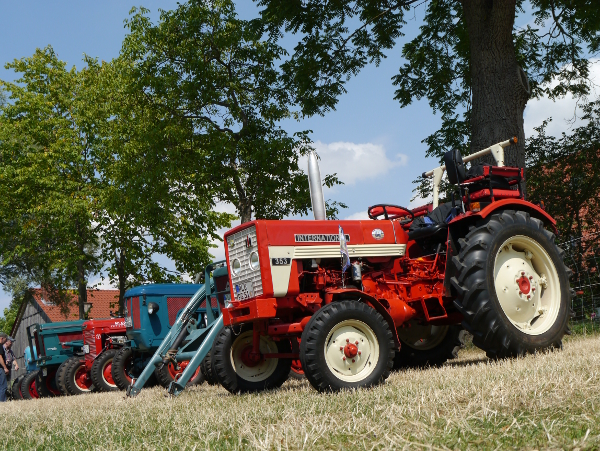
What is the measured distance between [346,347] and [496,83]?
665 centimetres

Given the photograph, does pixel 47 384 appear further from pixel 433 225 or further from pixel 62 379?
pixel 433 225

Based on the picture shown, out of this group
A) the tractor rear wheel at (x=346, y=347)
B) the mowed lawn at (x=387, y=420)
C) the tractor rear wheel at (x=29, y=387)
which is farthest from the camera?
the tractor rear wheel at (x=29, y=387)

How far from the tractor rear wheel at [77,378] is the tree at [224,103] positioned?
5348mm

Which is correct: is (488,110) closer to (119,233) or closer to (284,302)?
→ (284,302)

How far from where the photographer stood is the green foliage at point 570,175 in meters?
17.6

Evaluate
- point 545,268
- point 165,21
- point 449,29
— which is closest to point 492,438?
point 545,268

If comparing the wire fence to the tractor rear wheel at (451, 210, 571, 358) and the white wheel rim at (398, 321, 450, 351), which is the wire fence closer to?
the white wheel rim at (398, 321, 450, 351)

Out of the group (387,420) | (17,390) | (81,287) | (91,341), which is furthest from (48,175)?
(387,420)


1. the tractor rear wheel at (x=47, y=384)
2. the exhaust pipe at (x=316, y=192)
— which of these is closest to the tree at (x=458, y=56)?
the exhaust pipe at (x=316, y=192)

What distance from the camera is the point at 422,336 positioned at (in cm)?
762

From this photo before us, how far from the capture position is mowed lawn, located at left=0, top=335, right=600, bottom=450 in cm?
291

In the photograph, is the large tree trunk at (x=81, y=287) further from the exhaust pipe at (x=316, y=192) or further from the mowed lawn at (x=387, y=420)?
the mowed lawn at (x=387, y=420)

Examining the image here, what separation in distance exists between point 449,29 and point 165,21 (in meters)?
7.55

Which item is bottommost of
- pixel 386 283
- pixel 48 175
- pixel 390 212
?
pixel 386 283
